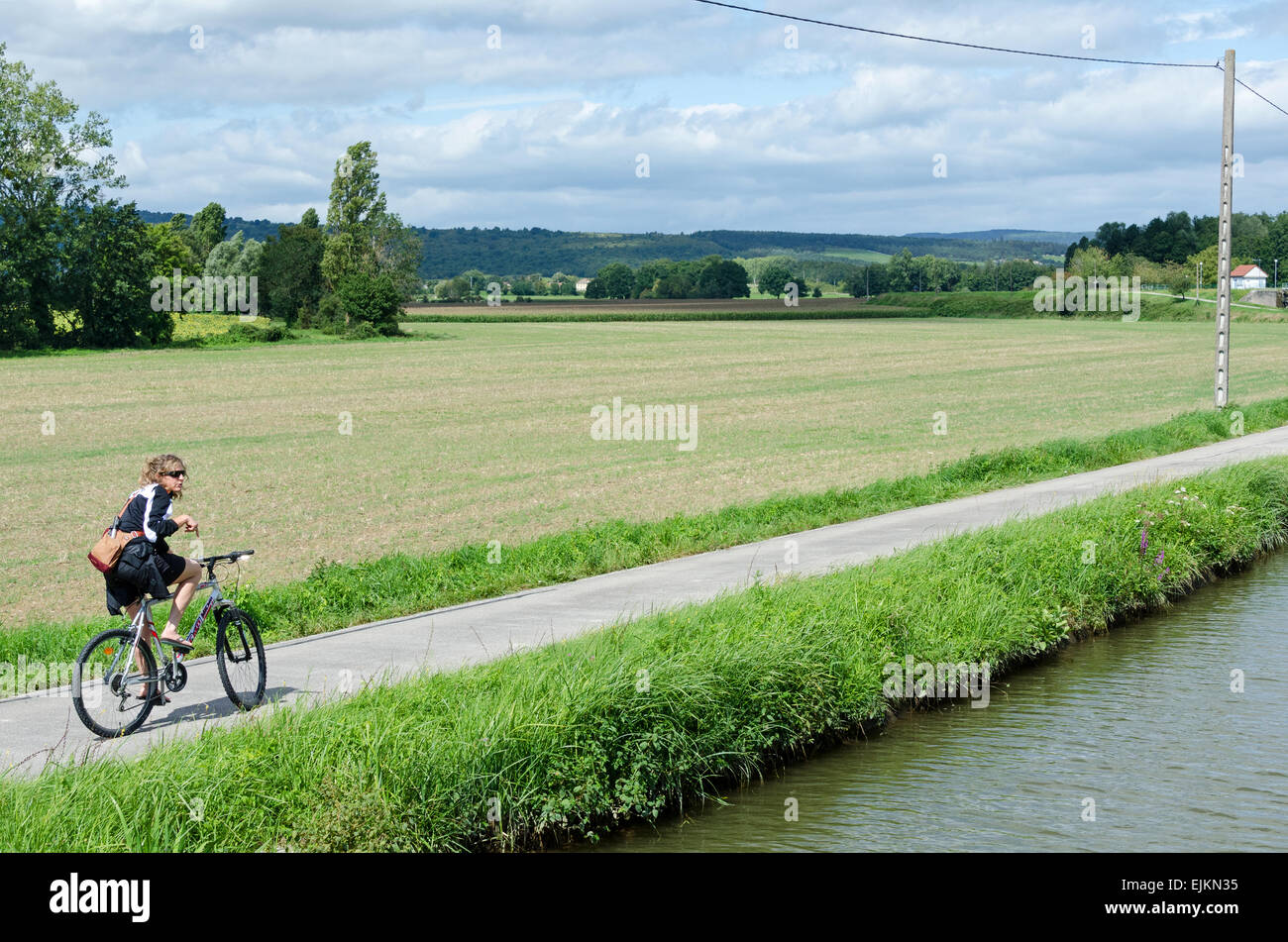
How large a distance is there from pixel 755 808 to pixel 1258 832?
300 centimetres

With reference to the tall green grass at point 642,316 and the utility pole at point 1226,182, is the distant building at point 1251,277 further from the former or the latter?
the utility pole at point 1226,182

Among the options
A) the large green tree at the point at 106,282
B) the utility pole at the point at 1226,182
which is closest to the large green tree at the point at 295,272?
the large green tree at the point at 106,282

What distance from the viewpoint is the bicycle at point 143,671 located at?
27.4 ft

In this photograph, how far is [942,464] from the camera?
24844 millimetres

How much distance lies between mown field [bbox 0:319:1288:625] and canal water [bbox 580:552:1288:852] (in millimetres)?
8395

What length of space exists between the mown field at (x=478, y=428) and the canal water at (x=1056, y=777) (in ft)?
27.5

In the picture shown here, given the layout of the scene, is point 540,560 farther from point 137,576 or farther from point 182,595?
point 137,576

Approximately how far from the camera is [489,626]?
11.3 meters

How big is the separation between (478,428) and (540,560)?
67.2ft

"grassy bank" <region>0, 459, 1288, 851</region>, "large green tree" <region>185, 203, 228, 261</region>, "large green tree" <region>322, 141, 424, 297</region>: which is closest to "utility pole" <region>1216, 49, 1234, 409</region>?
"grassy bank" <region>0, 459, 1288, 851</region>

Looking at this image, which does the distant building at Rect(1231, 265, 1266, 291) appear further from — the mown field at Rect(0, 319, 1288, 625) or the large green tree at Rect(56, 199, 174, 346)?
the large green tree at Rect(56, 199, 174, 346)

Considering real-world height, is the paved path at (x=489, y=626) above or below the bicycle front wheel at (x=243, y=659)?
below

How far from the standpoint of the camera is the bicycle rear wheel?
823cm
